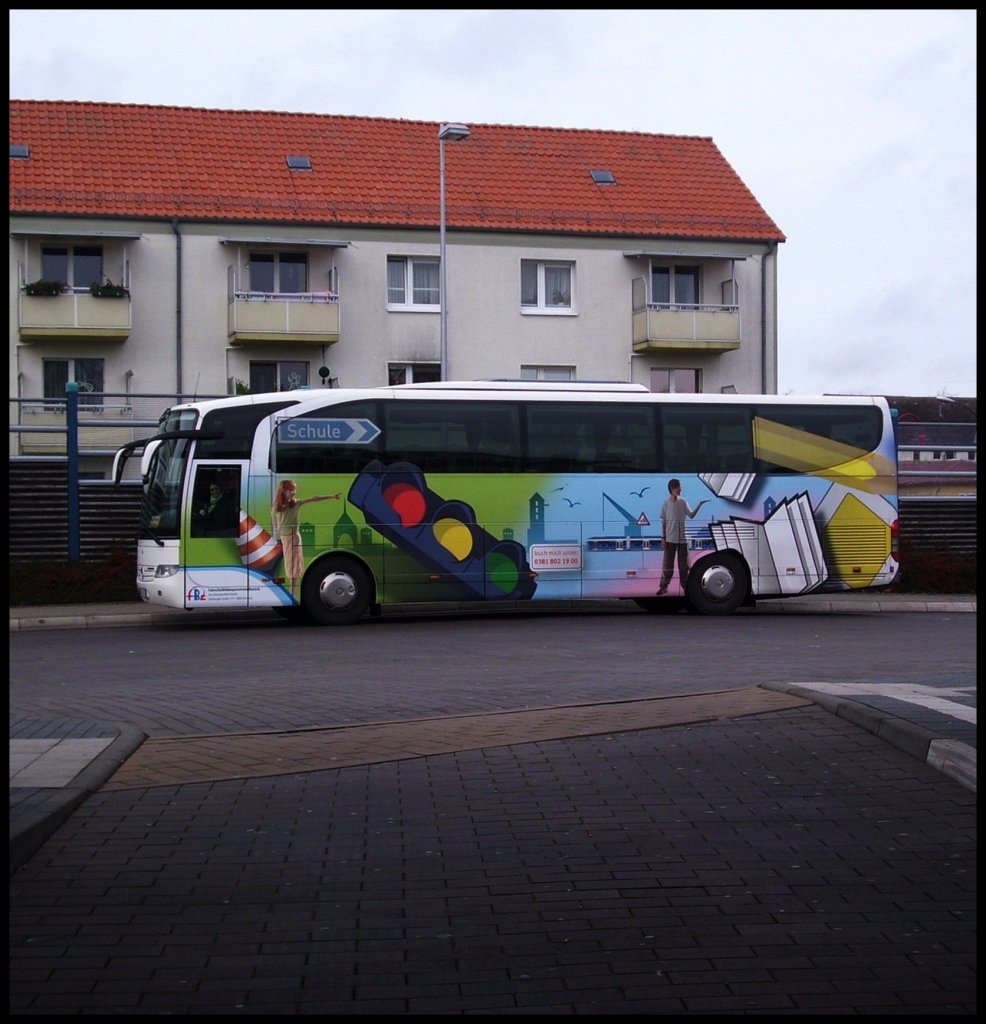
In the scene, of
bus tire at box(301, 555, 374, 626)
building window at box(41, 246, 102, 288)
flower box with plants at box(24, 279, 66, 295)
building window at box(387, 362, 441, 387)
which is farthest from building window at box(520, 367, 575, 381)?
bus tire at box(301, 555, 374, 626)

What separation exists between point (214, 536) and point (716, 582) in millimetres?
7630

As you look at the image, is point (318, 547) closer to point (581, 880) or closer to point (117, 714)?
point (117, 714)

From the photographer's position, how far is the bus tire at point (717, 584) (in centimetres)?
2275

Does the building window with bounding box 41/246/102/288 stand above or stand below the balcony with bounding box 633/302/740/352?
above

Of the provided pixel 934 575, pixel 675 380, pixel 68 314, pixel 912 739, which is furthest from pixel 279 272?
pixel 912 739

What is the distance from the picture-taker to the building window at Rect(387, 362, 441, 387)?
133 feet

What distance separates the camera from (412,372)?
134 feet

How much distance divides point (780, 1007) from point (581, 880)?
1.66 metres

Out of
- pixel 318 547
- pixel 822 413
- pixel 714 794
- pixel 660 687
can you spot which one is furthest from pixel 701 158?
pixel 714 794

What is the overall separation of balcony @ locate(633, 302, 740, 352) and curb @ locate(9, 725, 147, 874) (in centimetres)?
3285

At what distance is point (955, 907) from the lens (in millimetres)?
5652

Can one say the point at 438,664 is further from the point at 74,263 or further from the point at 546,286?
the point at 546,286

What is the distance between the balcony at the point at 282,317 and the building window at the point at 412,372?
202 cm

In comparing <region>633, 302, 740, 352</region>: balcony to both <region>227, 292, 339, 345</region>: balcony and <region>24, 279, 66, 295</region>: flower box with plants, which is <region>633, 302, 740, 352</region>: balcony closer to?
<region>227, 292, 339, 345</region>: balcony
